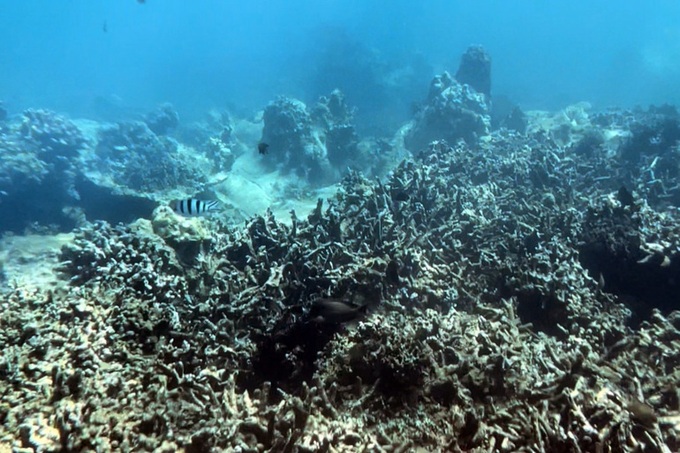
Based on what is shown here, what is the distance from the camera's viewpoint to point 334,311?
426 centimetres

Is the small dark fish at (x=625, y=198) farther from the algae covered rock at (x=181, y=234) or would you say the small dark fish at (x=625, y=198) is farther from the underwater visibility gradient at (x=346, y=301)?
the algae covered rock at (x=181, y=234)

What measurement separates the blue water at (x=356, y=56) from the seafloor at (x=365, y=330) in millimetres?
→ 21205

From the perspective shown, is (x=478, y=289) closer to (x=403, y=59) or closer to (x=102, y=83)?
(x=403, y=59)

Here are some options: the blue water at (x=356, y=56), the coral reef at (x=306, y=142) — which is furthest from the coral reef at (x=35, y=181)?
the blue water at (x=356, y=56)

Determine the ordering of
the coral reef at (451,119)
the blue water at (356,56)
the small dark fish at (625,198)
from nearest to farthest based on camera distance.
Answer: the small dark fish at (625,198) → the coral reef at (451,119) → the blue water at (356,56)

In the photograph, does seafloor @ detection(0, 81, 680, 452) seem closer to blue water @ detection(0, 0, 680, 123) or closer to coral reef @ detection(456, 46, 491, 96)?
coral reef @ detection(456, 46, 491, 96)

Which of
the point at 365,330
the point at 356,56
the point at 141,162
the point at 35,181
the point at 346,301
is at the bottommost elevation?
the point at 35,181

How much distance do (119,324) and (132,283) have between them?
2.95 ft

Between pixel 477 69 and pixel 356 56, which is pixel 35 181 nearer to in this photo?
pixel 477 69

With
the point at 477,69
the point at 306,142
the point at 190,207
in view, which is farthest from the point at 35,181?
the point at 477,69

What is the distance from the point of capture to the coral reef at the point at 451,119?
1633cm

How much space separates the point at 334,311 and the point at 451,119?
14.0 m

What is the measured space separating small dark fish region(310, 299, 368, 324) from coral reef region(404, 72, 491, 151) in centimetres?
1340

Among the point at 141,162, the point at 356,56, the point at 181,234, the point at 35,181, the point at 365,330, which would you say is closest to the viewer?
the point at 365,330
